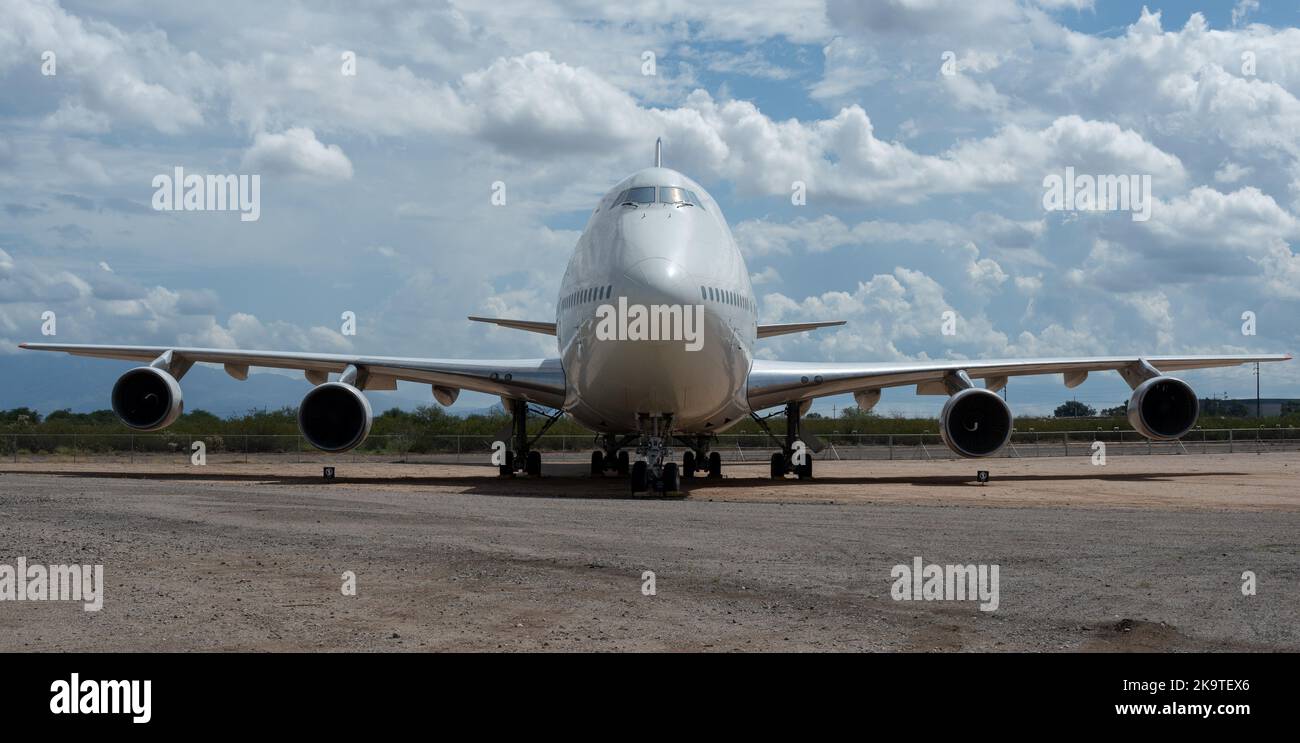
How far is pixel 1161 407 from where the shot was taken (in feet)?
81.6

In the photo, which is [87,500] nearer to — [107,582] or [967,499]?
[107,582]

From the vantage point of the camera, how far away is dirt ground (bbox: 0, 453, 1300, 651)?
6.74m

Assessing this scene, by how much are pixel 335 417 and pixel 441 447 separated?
2740 centimetres

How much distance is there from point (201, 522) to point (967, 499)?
12.5 meters

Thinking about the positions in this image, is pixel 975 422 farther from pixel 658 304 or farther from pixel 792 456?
pixel 658 304

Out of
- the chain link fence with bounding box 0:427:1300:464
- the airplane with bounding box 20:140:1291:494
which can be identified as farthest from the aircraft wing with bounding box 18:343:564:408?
the chain link fence with bounding box 0:427:1300:464

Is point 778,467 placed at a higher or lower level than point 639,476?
lower

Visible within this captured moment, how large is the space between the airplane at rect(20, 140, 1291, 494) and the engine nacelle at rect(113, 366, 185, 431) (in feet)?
0.10

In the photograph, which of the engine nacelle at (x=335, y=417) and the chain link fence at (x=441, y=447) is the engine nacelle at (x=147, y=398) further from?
the chain link fence at (x=441, y=447)

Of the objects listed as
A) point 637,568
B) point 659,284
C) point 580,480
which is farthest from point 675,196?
point 637,568

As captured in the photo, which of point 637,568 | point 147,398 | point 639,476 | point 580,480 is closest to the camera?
point 637,568

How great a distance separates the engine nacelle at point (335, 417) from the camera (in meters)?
22.8

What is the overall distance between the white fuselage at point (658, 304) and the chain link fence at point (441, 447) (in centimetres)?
1787
